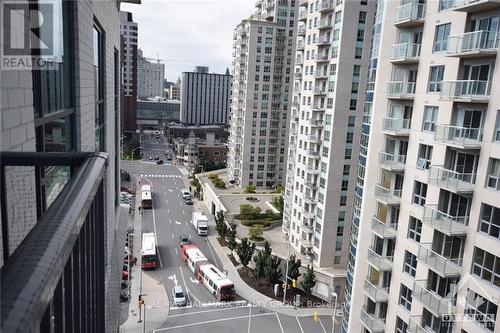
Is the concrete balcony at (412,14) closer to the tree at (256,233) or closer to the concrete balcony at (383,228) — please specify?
the concrete balcony at (383,228)

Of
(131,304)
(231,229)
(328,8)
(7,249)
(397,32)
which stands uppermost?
(328,8)

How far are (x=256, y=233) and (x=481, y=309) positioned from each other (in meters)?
24.9

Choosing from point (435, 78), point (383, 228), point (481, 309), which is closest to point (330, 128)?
point (383, 228)

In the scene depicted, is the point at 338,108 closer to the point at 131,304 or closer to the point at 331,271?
the point at 331,271

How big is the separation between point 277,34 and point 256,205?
23.2 meters

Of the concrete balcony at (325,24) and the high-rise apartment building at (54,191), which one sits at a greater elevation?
the concrete balcony at (325,24)

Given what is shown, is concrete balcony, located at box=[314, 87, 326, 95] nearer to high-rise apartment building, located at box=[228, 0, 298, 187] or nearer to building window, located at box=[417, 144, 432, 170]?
building window, located at box=[417, 144, 432, 170]

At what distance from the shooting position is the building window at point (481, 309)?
40.0 feet

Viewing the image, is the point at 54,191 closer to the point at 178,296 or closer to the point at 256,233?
the point at 178,296

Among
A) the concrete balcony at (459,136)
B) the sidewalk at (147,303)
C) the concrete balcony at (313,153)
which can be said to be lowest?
the sidewalk at (147,303)

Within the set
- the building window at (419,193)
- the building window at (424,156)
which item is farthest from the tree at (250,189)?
the building window at (424,156)

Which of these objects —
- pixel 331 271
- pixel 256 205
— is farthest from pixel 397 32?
pixel 256 205

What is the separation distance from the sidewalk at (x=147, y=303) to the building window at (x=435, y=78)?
19661mm

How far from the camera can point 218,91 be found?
14062 centimetres
